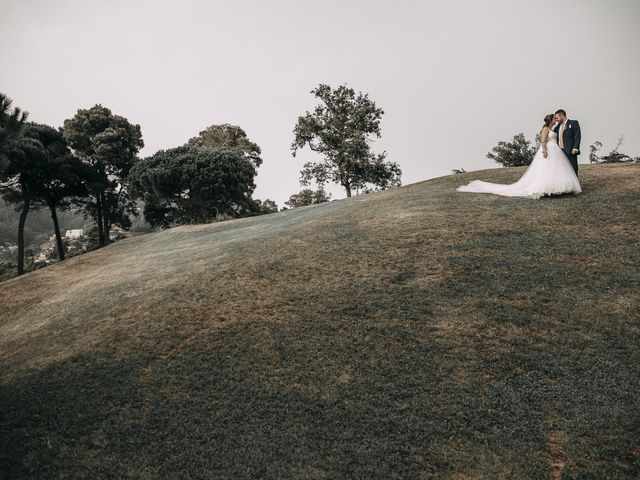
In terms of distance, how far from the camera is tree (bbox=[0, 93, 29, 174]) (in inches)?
283

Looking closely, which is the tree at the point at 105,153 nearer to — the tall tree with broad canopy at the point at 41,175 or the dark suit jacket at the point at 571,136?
the tall tree with broad canopy at the point at 41,175

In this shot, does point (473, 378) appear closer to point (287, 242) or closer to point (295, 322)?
point (295, 322)

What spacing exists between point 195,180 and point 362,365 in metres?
36.6

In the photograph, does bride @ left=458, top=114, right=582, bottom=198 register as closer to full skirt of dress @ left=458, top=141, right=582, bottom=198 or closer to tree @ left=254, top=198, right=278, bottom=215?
full skirt of dress @ left=458, top=141, right=582, bottom=198

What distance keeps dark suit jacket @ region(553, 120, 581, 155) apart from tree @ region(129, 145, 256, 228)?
106 ft

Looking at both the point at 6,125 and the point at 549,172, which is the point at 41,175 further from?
the point at 549,172

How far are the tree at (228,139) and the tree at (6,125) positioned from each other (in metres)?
46.9

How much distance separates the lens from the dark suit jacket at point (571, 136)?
1217cm

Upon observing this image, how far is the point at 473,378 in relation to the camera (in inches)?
200

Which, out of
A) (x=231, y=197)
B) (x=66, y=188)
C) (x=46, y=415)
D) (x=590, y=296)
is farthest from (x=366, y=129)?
(x=46, y=415)

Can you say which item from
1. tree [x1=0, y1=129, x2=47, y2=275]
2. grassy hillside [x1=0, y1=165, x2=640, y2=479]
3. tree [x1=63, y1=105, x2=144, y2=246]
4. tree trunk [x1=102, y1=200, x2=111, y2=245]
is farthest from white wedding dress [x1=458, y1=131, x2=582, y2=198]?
tree trunk [x1=102, y1=200, x2=111, y2=245]

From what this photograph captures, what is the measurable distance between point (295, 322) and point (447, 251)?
445 centimetres

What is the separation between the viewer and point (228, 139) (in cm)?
5369

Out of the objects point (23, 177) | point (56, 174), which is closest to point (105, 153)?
point (56, 174)
